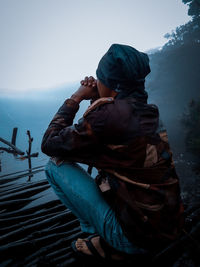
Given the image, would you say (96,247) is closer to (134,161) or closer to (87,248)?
(87,248)

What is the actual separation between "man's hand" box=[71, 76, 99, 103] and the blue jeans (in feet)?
2.42

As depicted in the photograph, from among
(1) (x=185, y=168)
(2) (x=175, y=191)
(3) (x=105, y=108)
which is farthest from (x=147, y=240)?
(1) (x=185, y=168)

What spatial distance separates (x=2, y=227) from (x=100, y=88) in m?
2.55

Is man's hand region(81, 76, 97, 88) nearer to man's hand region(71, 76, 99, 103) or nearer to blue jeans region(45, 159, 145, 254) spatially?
man's hand region(71, 76, 99, 103)

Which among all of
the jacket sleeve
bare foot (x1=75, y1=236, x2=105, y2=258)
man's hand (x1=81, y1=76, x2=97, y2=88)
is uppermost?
man's hand (x1=81, y1=76, x2=97, y2=88)

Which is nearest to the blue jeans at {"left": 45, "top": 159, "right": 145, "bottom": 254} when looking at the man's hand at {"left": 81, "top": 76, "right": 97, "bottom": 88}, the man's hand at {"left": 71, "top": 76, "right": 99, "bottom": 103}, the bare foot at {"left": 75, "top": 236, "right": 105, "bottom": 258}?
the bare foot at {"left": 75, "top": 236, "right": 105, "bottom": 258}

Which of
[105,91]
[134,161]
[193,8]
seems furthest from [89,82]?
[193,8]

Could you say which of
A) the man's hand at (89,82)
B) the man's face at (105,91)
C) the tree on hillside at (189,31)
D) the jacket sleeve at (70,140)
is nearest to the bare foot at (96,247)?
the jacket sleeve at (70,140)

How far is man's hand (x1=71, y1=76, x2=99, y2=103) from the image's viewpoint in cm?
201

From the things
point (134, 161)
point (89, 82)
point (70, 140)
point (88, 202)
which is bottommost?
point (88, 202)

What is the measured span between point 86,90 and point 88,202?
1.16 metres

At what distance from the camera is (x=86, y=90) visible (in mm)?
2025

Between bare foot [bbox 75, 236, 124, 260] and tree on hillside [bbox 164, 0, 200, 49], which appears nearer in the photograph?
bare foot [bbox 75, 236, 124, 260]

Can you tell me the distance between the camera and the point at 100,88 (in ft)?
5.90
